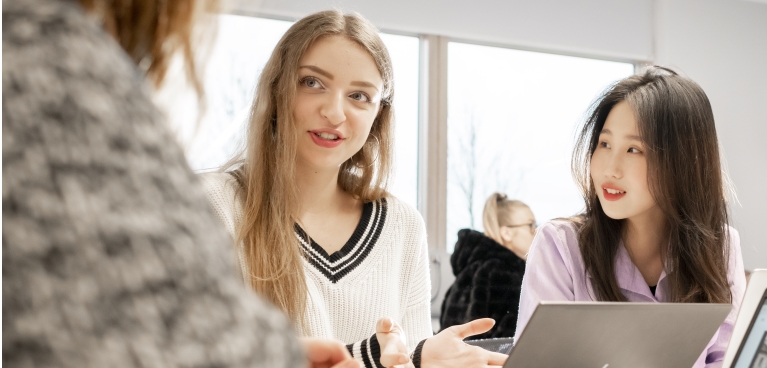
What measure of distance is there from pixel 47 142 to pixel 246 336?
0.15m

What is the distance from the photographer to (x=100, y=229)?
14.8 inches

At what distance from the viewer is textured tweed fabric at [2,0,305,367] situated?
36 centimetres

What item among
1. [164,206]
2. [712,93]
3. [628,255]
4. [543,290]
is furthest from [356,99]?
[712,93]

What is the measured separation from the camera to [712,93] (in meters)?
5.88

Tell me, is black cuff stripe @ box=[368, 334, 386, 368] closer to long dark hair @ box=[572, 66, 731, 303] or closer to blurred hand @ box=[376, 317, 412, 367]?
blurred hand @ box=[376, 317, 412, 367]

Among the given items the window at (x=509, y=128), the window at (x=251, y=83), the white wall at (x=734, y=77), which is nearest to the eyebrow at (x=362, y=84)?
the window at (x=251, y=83)

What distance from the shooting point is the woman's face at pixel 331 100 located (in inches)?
67.7

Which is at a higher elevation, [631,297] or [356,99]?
[356,99]

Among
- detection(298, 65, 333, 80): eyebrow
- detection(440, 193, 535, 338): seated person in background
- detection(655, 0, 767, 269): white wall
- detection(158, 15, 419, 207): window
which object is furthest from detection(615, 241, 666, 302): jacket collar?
detection(655, 0, 767, 269): white wall

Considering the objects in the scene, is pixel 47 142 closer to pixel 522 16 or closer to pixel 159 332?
pixel 159 332

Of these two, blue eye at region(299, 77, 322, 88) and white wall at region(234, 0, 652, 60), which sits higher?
white wall at region(234, 0, 652, 60)

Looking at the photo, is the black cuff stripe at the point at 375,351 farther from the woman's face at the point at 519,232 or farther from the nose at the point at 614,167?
the woman's face at the point at 519,232

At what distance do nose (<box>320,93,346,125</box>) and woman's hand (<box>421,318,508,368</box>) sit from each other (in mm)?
585

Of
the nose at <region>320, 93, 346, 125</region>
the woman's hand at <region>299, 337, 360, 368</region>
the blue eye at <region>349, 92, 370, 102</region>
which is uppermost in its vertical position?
the blue eye at <region>349, 92, 370, 102</region>
